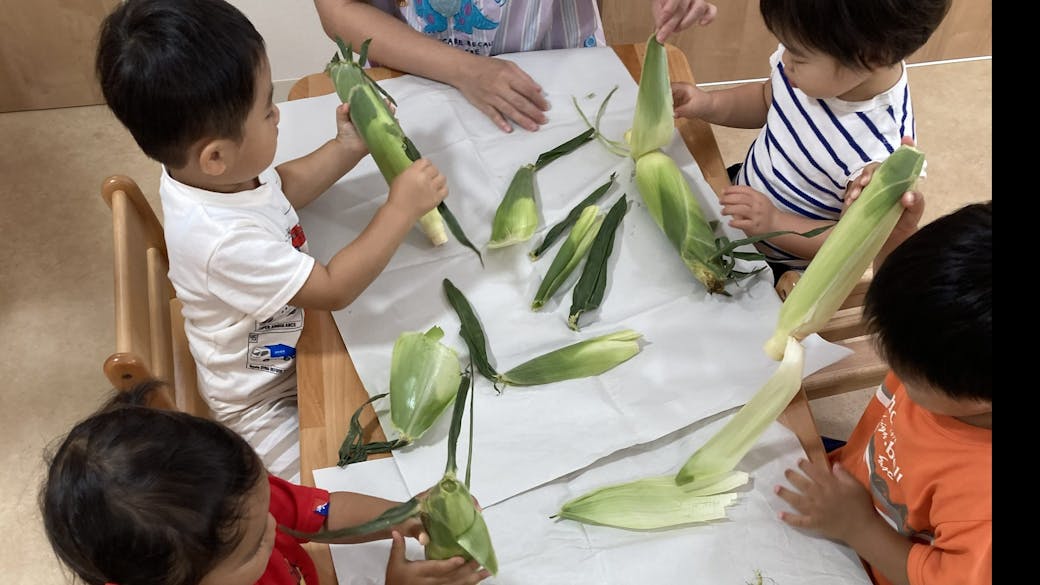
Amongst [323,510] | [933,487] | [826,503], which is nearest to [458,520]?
[323,510]

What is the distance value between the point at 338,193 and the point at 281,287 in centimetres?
26

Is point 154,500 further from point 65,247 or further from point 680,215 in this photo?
point 65,247

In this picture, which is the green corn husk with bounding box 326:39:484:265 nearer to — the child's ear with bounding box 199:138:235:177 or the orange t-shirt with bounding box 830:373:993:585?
the child's ear with bounding box 199:138:235:177

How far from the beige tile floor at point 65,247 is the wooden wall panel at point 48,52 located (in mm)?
47

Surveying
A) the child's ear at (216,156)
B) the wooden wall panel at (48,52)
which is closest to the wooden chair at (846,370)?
the child's ear at (216,156)

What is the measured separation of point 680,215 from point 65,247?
1.81 meters

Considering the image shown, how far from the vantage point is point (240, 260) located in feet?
3.89

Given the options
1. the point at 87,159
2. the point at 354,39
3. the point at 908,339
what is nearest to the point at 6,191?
the point at 87,159

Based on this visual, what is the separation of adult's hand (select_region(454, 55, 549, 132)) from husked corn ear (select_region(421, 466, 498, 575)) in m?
0.66

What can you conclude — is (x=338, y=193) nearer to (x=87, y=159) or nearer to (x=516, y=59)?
(x=516, y=59)

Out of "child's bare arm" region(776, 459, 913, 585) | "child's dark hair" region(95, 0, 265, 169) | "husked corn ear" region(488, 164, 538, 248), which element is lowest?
"child's bare arm" region(776, 459, 913, 585)

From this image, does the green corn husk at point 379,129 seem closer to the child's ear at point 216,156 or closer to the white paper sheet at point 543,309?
the white paper sheet at point 543,309

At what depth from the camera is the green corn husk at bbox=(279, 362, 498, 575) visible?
0.99 metres

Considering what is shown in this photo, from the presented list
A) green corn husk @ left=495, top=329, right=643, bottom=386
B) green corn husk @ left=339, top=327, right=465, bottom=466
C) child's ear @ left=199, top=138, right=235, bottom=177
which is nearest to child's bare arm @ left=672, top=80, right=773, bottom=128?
green corn husk @ left=495, top=329, right=643, bottom=386
